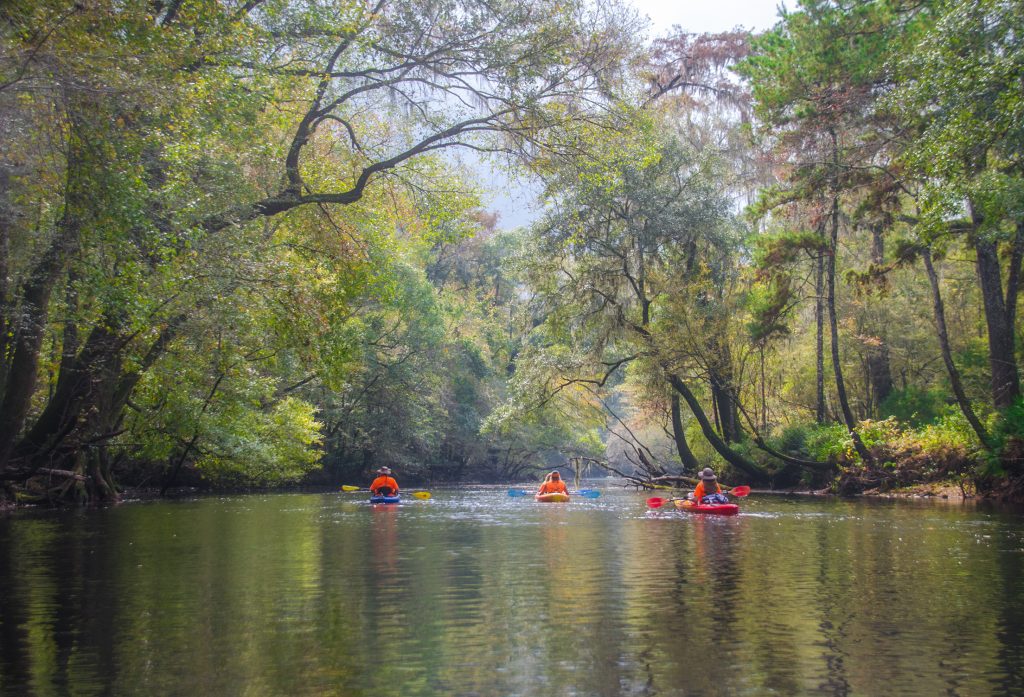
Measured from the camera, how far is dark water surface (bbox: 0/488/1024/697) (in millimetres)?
5805

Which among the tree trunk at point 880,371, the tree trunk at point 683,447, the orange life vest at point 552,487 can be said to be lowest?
the orange life vest at point 552,487

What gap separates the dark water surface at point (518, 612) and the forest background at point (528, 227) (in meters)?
4.53

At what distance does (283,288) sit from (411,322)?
2824 centimetres

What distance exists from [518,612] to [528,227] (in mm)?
27689

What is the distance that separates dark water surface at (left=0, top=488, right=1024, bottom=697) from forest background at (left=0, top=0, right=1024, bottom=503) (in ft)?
14.9

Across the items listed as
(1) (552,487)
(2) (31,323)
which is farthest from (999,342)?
(2) (31,323)

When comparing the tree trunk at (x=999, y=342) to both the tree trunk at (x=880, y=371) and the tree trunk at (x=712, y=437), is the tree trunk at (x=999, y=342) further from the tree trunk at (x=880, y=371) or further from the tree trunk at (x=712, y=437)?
the tree trunk at (x=880, y=371)

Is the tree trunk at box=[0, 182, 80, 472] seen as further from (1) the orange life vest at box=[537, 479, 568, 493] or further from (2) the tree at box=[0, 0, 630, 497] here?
(1) the orange life vest at box=[537, 479, 568, 493]

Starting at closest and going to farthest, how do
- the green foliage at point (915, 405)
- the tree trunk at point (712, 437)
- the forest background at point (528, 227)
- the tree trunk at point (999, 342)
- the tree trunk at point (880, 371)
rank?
the forest background at point (528, 227) → the tree trunk at point (999, 342) → the green foliage at point (915, 405) → the tree trunk at point (712, 437) → the tree trunk at point (880, 371)

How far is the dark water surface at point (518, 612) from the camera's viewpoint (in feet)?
19.0

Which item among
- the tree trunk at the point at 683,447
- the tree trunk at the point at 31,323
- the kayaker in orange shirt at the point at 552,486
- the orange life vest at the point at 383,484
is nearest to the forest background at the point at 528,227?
the tree trunk at the point at 31,323

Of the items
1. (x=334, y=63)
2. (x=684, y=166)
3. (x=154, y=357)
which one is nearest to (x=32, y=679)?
(x=334, y=63)

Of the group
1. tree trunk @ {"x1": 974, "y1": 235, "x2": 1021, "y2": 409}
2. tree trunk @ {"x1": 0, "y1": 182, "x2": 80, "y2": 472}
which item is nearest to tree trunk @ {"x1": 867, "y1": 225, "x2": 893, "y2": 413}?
tree trunk @ {"x1": 974, "y1": 235, "x2": 1021, "y2": 409}

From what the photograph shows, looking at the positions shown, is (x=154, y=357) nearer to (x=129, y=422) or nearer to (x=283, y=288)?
(x=283, y=288)
